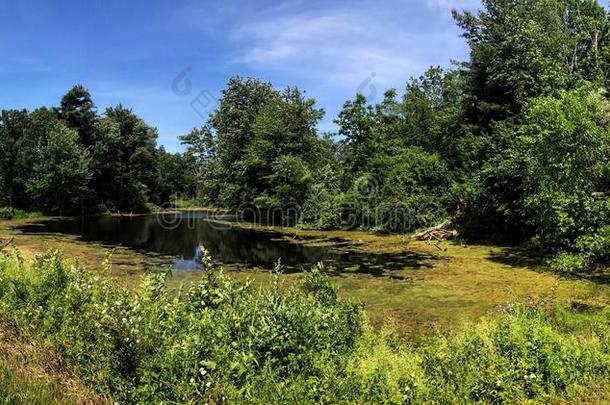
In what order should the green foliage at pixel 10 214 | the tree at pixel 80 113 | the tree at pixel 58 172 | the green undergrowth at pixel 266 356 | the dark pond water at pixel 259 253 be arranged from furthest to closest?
the tree at pixel 80 113
the tree at pixel 58 172
the green foliage at pixel 10 214
the dark pond water at pixel 259 253
the green undergrowth at pixel 266 356

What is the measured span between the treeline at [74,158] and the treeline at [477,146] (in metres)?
13.3

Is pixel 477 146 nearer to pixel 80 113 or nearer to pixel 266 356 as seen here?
pixel 266 356

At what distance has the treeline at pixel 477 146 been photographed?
16.7 metres

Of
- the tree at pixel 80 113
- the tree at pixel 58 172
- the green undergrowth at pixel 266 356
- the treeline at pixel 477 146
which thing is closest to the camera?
the green undergrowth at pixel 266 356

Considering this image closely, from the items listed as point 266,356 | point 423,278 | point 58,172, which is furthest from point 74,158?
point 266,356

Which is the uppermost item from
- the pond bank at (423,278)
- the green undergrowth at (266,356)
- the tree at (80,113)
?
the tree at (80,113)

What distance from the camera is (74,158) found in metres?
52.6

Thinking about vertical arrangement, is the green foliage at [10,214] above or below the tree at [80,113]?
below

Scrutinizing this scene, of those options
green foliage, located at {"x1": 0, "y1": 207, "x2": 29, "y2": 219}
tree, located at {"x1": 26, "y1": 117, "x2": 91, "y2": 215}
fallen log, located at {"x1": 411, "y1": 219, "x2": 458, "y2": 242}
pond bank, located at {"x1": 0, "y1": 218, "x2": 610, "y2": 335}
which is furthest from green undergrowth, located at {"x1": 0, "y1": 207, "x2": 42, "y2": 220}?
fallen log, located at {"x1": 411, "y1": 219, "x2": 458, "y2": 242}

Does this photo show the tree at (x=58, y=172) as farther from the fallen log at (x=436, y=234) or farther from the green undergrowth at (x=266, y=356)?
the green undergrowth at (x=266, y=356)

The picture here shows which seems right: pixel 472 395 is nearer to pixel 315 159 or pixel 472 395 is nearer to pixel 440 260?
pixel 440 260

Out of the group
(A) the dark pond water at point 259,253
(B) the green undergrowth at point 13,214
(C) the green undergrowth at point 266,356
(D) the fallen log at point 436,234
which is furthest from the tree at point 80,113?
(C) the green undergrowth at point 266,356

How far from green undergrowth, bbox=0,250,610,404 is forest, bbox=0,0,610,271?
11.3m

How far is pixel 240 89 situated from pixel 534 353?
51.0 meters
